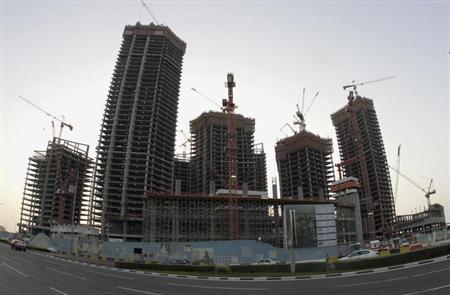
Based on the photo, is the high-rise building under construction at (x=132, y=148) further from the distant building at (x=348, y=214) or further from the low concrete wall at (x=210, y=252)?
the low concrete wall at (x=210, y=252)

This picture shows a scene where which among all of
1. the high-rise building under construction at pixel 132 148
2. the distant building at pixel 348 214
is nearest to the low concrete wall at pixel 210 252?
the distant building at pixel 348 214

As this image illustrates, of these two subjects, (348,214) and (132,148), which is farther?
(132,148)

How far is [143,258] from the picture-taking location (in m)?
73.0

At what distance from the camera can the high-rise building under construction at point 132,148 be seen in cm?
16625

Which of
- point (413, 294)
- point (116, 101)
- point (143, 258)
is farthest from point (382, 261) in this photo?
point (116, 101)

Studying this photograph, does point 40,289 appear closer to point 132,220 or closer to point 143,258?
point 143,258

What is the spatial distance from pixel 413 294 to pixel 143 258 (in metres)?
62.5

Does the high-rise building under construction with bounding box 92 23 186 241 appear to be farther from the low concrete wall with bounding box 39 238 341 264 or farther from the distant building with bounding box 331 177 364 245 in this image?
the low concrete wall with bounding box 39 238 341 264

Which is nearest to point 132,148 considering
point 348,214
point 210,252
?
point 348,214

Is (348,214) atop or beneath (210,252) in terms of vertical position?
atop

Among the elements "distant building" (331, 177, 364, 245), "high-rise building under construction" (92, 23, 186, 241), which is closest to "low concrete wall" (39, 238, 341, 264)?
"distant building" (331, 177, 364, 245)

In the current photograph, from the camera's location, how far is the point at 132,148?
17938cm

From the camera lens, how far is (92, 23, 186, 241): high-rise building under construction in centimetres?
16625

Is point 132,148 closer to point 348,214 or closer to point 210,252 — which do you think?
point 348,214
